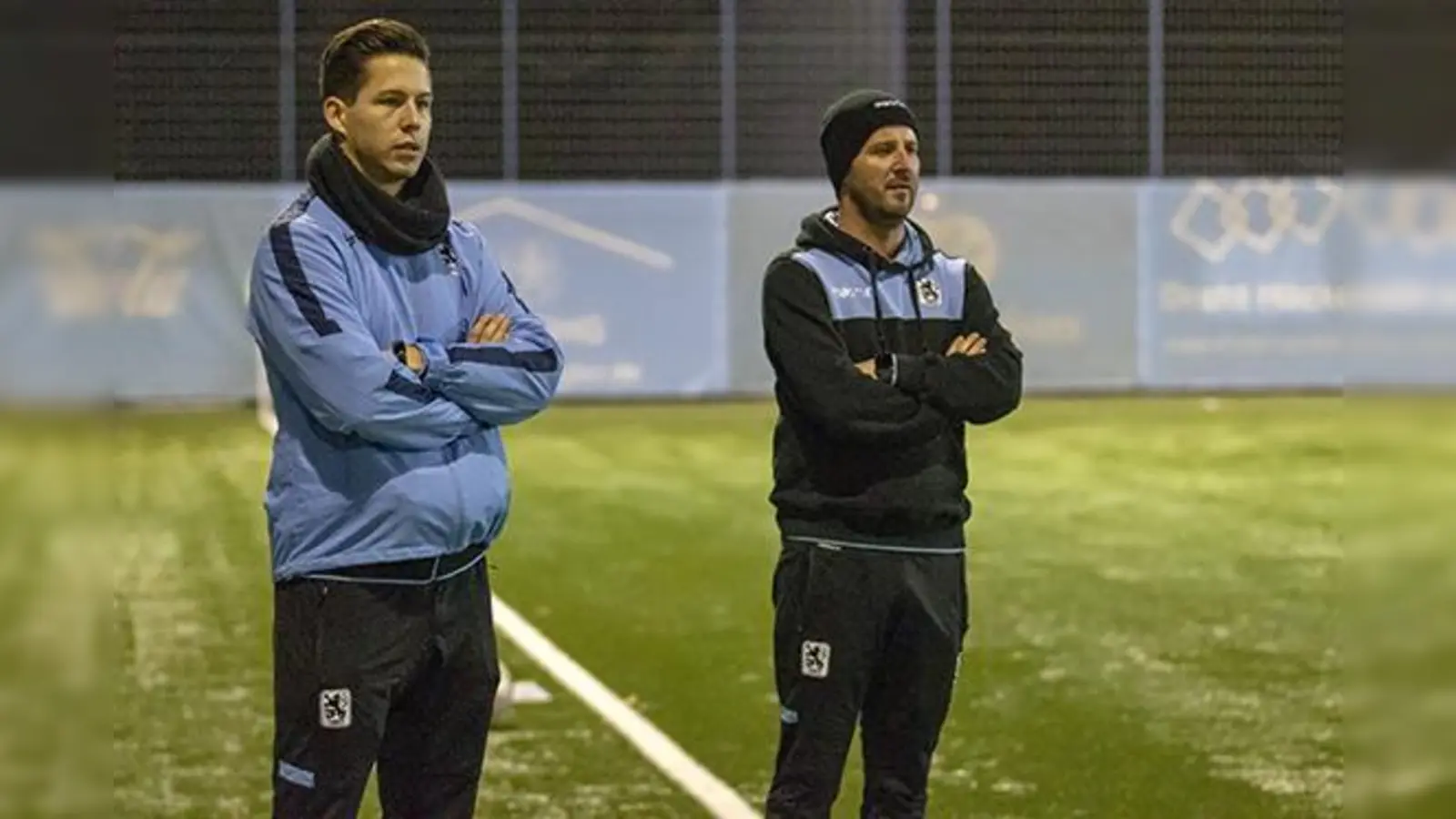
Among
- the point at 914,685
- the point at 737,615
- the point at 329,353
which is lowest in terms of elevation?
the point at 737,615

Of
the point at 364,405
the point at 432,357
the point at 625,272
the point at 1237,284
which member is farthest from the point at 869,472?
the point at 1237,284

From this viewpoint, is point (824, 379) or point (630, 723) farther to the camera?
point (630, 723)

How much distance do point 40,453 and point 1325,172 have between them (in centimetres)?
1574

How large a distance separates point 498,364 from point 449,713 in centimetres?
60

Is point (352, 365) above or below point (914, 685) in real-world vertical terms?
above

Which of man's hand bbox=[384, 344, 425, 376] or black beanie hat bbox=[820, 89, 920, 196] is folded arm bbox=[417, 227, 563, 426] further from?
black beanie hat bbox=[820, 89, 920, 196]

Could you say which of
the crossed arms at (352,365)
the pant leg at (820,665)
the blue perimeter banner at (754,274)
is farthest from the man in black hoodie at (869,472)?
the blue perimeter banner at (754,274)

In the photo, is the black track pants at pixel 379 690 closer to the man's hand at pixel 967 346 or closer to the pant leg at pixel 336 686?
the pant leg at pixel 336 686

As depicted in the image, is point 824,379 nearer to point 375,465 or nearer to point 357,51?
point 375,465

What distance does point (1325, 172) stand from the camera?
58.2 ft

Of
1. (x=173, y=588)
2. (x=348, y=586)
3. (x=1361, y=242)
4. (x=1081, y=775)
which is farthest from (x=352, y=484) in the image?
(x=173, y=588)

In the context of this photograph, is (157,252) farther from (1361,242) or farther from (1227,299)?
(1361,242)

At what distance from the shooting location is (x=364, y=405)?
344cm

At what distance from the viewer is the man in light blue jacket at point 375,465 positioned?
3490mm
